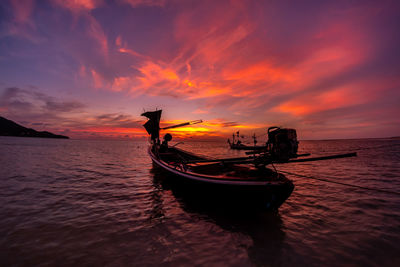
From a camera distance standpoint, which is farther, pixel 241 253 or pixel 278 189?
pixel 278 189

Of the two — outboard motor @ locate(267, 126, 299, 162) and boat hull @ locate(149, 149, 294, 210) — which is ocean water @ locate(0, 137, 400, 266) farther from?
outboard motor @ locate(267, 126, 299, 162)

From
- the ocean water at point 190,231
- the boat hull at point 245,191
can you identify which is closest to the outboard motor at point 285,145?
the boat hull at point 245,191

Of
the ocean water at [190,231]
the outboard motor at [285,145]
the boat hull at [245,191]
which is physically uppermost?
the outboard motor at [285,145]

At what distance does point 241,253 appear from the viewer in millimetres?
4926

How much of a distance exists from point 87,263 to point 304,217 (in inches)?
317

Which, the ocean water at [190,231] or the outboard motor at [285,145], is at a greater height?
the outboard motor at [285,145]

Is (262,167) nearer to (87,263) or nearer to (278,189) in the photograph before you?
(278,189)

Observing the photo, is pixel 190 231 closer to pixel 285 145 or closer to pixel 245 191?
pixel 245 191

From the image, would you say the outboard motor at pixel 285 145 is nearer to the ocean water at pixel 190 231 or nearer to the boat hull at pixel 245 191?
the boat hull at pixel 245 191

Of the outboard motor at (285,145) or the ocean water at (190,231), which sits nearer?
the ocean water at (190,231)

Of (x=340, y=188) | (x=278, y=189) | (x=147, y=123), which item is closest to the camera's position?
(x=278, y=189)

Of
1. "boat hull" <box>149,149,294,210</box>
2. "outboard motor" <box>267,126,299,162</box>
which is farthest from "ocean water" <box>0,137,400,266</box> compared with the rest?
→ "outboard motor" <box>267,126,299,162</box>

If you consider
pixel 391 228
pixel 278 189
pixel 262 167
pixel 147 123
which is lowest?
pixel 391 228

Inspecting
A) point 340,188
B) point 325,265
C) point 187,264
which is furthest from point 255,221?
point 340,188
